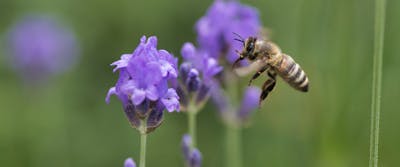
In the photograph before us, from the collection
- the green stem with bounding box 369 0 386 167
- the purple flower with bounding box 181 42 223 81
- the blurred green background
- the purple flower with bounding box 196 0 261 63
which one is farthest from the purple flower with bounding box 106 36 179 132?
the blurred green background

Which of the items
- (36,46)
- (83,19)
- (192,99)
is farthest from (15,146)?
(192,99)

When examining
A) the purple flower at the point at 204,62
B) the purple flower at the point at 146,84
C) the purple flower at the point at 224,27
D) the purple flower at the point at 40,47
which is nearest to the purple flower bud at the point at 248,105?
the purple flower at the point at 224,27

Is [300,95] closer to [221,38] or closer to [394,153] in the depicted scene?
[394,153]

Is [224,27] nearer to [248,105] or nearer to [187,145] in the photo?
[248,105]

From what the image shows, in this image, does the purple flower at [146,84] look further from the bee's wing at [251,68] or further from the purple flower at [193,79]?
the bee's wing at [251,68]

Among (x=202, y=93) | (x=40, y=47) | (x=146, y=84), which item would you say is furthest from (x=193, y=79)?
(x=40, y=47)
